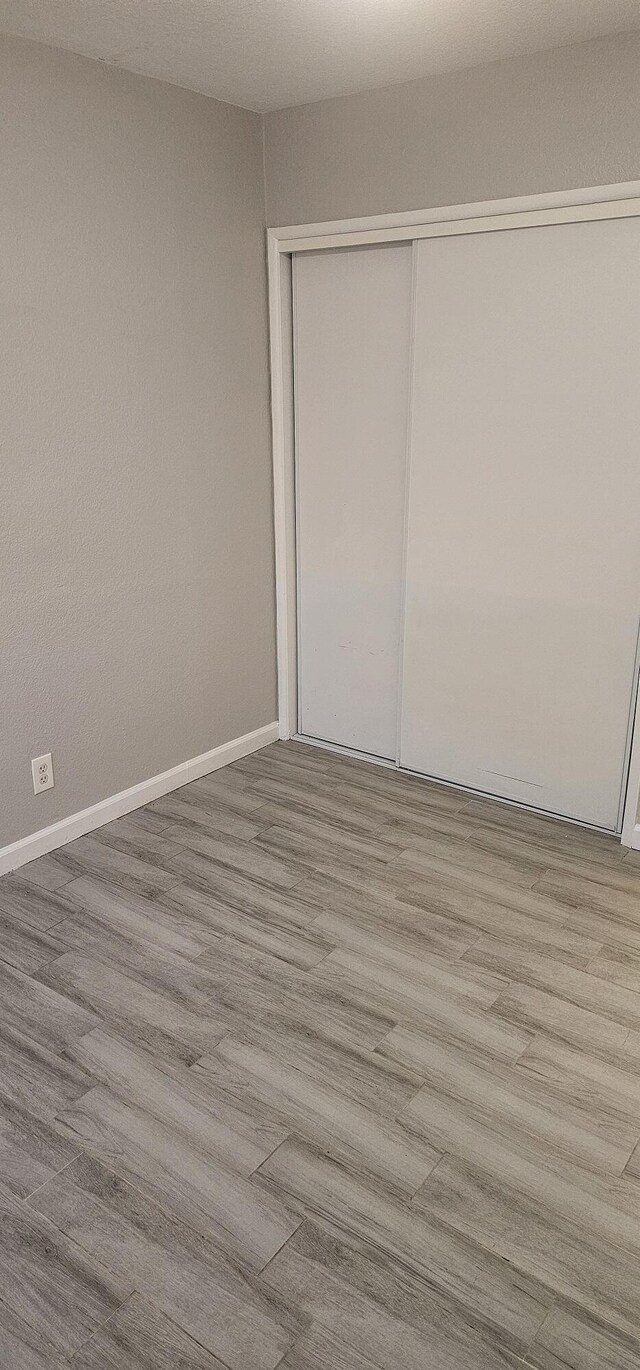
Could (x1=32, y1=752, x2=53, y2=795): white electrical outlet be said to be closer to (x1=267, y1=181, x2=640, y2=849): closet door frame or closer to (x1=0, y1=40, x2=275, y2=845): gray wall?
(x1=0, y1=40, x2=275, y2=845): gray wall

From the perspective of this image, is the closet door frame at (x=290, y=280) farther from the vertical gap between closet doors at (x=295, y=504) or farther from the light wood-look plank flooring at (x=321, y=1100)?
the light wood-look plank flooring at (x=321, y=1100)

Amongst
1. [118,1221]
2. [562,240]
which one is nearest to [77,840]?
[118,1221]

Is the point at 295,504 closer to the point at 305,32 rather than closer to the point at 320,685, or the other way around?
the point at 320,685

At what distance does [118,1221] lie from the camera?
166cm

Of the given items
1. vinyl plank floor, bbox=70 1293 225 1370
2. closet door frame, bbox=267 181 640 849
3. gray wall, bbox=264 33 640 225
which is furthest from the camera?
closet door frame, bbox=267 181 640 849

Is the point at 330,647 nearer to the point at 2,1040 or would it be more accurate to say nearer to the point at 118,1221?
the point at 2,1040

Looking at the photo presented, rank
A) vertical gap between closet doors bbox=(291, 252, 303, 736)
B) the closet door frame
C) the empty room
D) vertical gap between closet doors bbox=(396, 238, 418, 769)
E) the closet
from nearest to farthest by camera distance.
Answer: the empty room, the closet door frame, the closet, vertical gap between closet doors bbox=(396, 238, 418, 769), vertical gap between closet doors bbox=(291, 252, 303, 736)

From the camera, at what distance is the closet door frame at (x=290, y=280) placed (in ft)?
8.43

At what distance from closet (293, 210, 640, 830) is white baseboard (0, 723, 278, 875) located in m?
0.40

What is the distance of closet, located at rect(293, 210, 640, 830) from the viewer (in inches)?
106

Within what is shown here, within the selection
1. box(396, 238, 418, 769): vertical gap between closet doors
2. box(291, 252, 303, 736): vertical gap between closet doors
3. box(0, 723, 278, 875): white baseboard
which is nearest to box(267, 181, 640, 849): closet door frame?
box(291, 252, 303, 736): vertical gap between closet doors

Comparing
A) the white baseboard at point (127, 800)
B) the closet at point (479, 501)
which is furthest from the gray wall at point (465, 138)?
the white baseboard at point (127, 800)

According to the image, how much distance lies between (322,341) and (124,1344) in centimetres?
296

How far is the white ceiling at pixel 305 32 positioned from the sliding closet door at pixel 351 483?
59 cm
